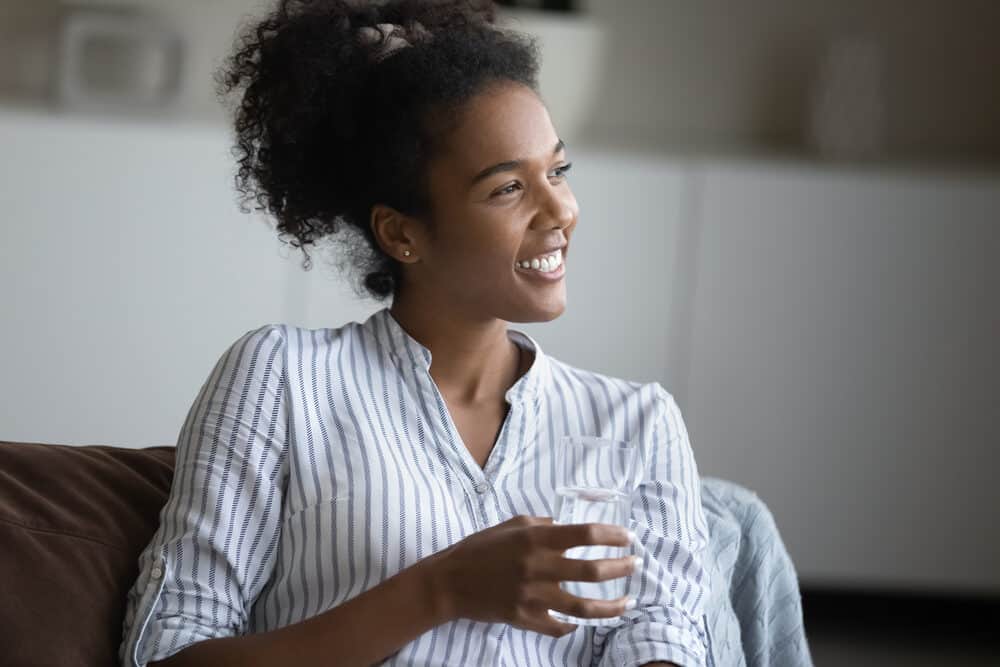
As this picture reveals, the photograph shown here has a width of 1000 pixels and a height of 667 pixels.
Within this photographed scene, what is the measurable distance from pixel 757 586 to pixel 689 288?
1645 mm

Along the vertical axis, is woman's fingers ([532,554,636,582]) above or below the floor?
above

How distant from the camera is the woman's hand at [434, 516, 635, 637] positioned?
1.34 meters

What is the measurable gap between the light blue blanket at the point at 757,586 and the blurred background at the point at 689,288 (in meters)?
1.48

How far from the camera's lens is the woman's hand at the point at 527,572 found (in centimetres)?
134

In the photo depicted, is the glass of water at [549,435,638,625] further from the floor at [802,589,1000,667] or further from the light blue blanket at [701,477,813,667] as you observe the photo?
the floor at [802,589,1000,667]

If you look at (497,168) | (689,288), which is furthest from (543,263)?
(689,288)

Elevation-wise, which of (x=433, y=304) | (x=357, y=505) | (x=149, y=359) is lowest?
(x=149, y=359)

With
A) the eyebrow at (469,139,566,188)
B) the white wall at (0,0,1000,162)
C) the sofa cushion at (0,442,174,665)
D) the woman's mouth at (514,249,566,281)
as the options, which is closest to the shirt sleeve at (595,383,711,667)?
the woman's mouth at (514,249,566,281)

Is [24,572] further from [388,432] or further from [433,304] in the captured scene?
[433,304]

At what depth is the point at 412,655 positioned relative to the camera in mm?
1508

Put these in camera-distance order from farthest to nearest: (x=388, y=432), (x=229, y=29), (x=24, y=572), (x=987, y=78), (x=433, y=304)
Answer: (x=987, y=78) < (x=229, y=29) < (x=433, y=304) < (x=388, y=432) < (x=24, y=572)

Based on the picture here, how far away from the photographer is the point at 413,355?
1702 millimetres

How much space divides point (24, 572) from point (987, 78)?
10.2 ft

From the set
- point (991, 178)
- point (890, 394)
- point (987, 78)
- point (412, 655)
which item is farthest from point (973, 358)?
point (412, 655)
